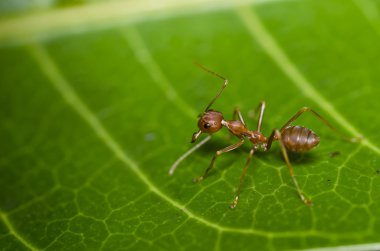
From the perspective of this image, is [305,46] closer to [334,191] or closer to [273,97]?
[273,97]

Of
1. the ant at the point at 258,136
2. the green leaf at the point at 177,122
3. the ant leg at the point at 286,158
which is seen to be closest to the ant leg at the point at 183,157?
the ant at the point at 258,136

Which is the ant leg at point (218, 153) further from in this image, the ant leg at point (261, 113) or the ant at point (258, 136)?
the ant leg at point (261, 113)

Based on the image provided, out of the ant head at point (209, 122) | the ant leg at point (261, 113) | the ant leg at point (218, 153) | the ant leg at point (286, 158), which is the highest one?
the ant head at point (209, 122)

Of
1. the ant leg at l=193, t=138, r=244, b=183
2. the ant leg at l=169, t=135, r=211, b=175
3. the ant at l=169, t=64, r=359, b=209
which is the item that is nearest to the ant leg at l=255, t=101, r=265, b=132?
the ant at l=169, t=64, r=359, b=209


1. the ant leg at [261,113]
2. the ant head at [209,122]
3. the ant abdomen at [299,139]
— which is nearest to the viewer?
the ant abdomen at [299,139]

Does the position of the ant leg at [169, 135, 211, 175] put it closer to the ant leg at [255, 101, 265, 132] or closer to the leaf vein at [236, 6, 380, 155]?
the ant leg at [255, 101, 265, 132]

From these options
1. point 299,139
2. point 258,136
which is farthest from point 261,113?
point 299,139

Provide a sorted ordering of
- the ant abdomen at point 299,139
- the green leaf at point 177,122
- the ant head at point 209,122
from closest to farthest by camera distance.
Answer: the green leaf at point 177,122, the ant abdomen at point 299,139, the ant head at point 209,122
